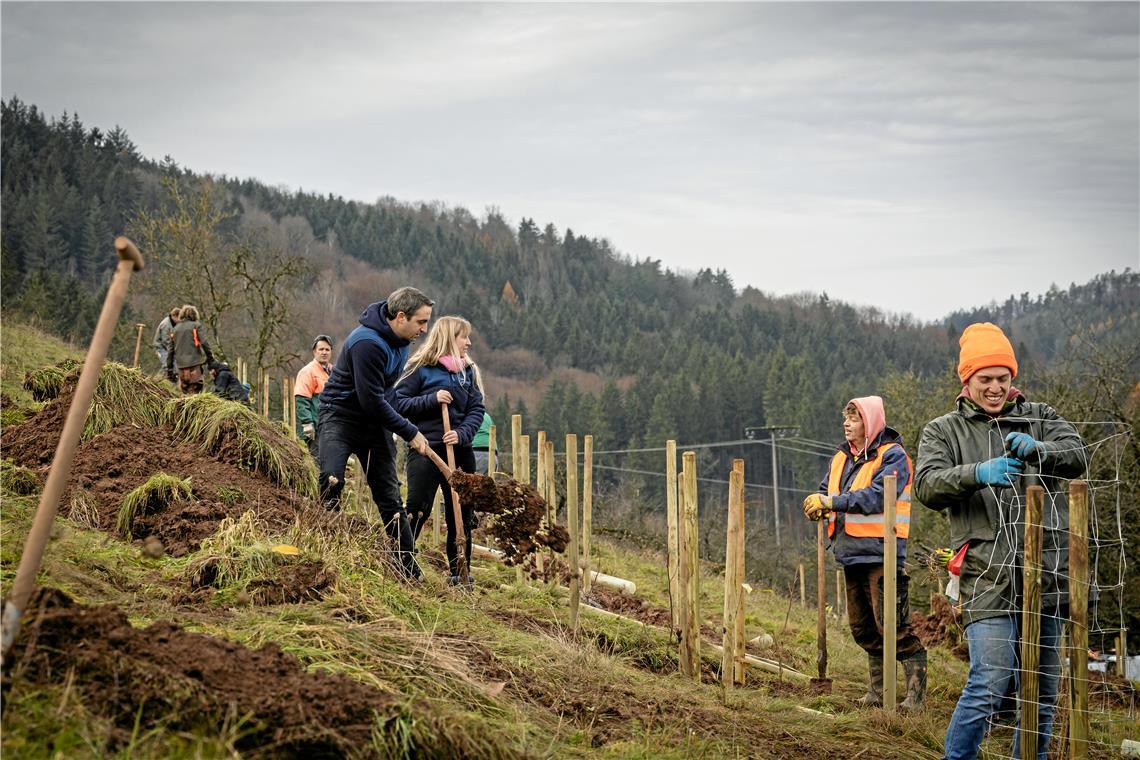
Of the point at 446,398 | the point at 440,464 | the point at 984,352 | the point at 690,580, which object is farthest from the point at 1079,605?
the point at 446,398

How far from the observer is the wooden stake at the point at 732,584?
560cm

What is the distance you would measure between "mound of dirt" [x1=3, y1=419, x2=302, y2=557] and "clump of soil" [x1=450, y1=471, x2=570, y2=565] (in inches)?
46.8

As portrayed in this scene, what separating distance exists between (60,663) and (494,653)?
212 cm

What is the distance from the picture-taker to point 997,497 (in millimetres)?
4051

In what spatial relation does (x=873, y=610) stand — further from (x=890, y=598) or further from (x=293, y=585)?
(x=293, y=585)

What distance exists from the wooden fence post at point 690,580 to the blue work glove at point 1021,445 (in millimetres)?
2009

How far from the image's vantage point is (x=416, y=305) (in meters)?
6.00

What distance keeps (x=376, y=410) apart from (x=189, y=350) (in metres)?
7.65

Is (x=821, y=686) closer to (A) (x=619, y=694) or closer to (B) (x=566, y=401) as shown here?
(A) (x=619, y=694)

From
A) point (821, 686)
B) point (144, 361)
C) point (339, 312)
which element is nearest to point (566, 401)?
point (339, 312)

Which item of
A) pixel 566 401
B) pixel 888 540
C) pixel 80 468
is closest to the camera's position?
pixel 888 540

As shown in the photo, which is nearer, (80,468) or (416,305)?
(416,305)

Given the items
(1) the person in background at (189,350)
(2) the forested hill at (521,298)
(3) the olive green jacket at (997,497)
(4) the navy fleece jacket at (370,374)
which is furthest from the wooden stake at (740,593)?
(2) the forested hill at (521,298)

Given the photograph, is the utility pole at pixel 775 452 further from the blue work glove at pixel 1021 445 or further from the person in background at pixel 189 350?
the blue work glove at pixel 1021 445
